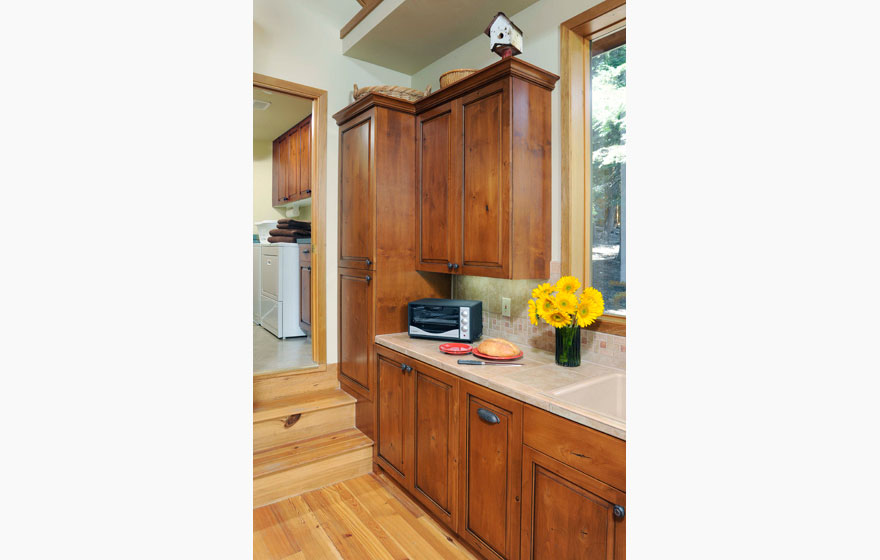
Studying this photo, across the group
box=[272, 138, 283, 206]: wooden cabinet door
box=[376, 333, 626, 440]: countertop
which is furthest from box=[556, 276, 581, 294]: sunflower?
box=[272, 138, 283, 206]: wooden cabinet door

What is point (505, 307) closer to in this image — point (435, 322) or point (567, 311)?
point (435, 322)

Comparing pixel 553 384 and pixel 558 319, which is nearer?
pixel 553 384

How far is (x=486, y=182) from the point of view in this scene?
2.15m

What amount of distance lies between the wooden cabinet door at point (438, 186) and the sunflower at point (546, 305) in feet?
2.00

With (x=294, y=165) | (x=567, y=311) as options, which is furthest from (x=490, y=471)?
(x=294, y=165)

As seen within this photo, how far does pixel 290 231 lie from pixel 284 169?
1.21 meters

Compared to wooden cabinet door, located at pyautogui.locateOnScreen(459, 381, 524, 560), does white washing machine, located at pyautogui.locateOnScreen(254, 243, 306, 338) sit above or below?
above

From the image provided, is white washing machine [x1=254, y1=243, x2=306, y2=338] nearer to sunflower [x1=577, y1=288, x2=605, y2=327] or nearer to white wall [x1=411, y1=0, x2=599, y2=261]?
white wall [x1=411, y1=0, x2=599, y2=261]

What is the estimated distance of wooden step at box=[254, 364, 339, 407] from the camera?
2740 millimetres

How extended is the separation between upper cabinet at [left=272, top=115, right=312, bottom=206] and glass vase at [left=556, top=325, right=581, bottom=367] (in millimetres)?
3045

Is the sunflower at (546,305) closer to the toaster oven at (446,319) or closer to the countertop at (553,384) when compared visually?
the countertop at (553,384)
